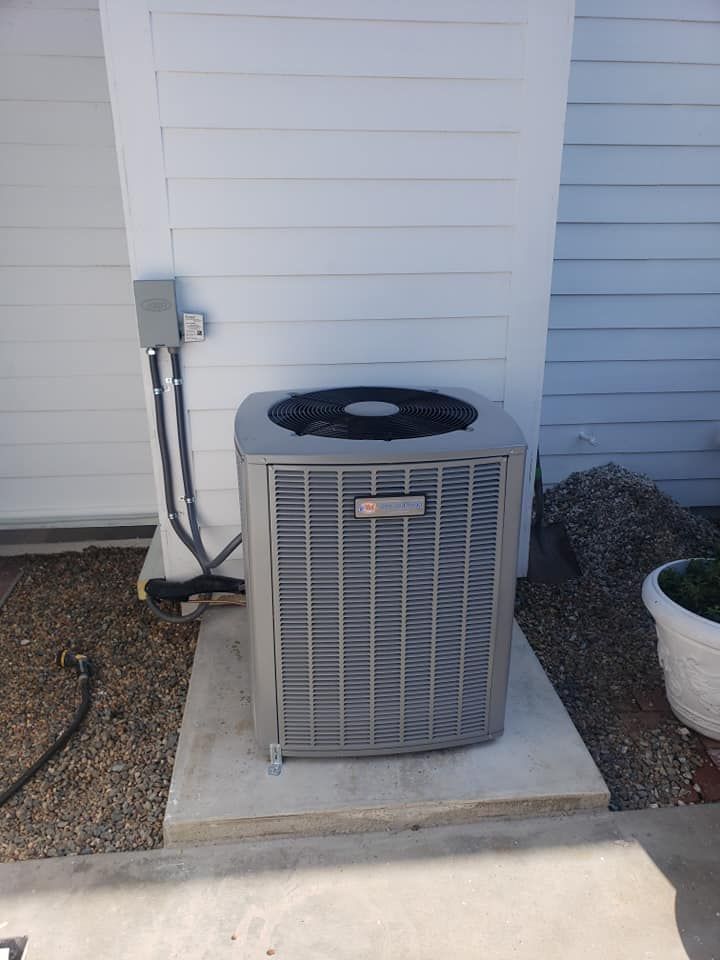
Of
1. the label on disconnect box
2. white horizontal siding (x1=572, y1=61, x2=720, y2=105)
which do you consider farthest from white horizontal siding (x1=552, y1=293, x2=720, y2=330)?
the label on disconnect box

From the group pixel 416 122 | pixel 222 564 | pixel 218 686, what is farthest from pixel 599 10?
pixel 218 686

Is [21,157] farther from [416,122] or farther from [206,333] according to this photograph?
[416,122]

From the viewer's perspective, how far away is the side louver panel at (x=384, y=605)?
5.89 ft

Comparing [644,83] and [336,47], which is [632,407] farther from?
[336,47]

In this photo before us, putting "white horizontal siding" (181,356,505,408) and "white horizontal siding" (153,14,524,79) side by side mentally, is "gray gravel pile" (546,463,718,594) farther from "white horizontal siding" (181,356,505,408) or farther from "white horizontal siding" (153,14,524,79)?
"white horizontal siding" (153,14,524,79)

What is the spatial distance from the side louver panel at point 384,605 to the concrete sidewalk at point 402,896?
29cm

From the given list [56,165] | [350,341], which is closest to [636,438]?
[350,341]

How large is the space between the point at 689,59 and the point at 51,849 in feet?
12.5

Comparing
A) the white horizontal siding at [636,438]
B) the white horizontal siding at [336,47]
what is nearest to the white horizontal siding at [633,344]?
the white horizontal siding at [636,438]

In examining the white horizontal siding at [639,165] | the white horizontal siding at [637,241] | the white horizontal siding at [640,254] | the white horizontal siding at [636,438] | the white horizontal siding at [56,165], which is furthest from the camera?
the white horizontal siding at [636,438]

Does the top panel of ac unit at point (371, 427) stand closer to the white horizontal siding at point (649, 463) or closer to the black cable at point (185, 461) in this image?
the black cable at point (185, 461)

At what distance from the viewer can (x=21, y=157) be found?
3023 millimetres

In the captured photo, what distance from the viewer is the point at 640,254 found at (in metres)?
3.42

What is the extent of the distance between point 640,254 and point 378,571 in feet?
7.85
